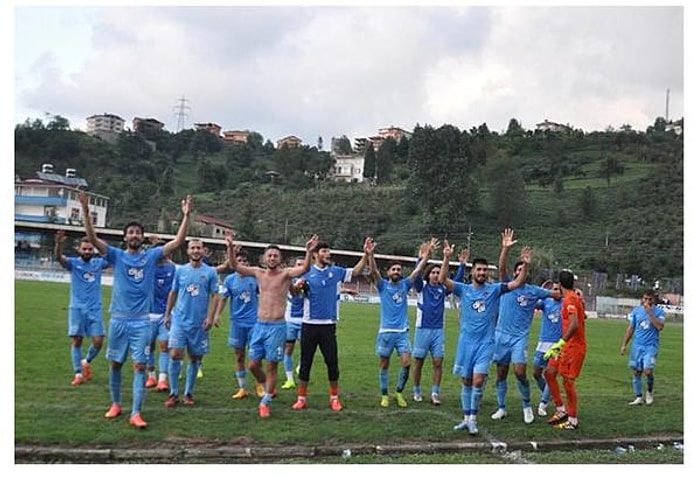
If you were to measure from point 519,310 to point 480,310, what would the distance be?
795 millimetres

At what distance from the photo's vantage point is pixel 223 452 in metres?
6.50

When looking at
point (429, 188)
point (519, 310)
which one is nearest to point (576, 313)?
point (519, 310)

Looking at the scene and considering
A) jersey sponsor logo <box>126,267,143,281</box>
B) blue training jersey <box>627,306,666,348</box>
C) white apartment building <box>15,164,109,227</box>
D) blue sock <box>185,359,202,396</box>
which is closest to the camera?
jersey sponsor logo <box>126,267,143,281</box>

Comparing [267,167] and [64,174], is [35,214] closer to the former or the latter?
[64,174]

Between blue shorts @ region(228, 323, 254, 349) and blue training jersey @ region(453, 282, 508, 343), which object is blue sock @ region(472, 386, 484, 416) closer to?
blue training jersey @ region(453, 282, 508, 343)

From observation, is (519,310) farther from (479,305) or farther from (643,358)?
(643,358)

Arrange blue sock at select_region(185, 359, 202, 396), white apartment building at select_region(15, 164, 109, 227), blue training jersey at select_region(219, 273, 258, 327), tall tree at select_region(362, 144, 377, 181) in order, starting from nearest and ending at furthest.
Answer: blue sock at select_region(185, 359, 202, 396)
blue training jersey at select_region(219, 273, 258, 327)
white apartment building at select_region(15, 164, 109, 227)
tall tree at select_region(362, 144, 377, 181)

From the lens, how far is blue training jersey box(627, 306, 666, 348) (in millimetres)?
10078

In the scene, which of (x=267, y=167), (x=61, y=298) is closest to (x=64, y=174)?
(x=267, y=167)

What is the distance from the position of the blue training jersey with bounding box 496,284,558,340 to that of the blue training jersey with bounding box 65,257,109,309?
17.5ft

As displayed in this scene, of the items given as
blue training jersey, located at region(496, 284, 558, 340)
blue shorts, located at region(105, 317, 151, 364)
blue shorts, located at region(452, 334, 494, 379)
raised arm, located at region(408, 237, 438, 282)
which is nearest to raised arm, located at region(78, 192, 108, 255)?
blue shorts, located at region(105, 317, 151, 364)

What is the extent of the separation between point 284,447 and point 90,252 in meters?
4.07

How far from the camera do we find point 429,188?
6094cm
